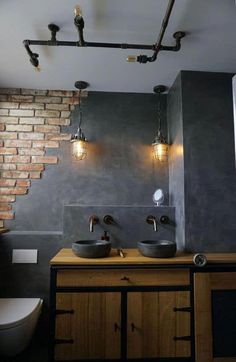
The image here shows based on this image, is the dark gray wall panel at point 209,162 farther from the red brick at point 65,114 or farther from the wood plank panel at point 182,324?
the red brick at point 65,114

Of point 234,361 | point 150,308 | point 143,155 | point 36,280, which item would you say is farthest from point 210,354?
point 143,155

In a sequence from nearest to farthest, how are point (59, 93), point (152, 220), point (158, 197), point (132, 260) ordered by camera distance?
1. point (132, 260)
2. point (152, 220)
3. point (158, 197)
4. point (59, 93)

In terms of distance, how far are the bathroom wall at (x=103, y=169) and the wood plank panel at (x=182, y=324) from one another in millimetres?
1014

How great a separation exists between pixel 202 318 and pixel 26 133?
7.62ft

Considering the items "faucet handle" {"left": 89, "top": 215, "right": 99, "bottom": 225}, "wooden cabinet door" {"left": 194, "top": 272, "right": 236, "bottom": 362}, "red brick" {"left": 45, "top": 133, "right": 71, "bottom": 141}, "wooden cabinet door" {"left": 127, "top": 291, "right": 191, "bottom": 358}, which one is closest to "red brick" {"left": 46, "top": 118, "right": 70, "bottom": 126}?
"red brick" {"left": 45, "top": 133, "right": 71, "bottom": 141}

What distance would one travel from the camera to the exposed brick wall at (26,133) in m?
2.61

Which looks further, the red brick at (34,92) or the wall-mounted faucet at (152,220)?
the red brick at (34,92)

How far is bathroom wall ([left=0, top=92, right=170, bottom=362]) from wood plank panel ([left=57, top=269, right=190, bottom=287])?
713 millimetres

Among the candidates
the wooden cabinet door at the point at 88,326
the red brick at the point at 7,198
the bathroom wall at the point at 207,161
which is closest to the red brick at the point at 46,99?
the red brick at the point at 7,198

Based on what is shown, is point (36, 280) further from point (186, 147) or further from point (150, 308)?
point (186, 147)

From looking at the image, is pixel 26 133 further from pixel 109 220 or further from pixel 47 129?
pixel 109 220

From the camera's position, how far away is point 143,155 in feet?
8.86

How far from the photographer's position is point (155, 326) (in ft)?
6.00

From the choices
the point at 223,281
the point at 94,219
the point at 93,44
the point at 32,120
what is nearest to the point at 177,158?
the point at 94,219
